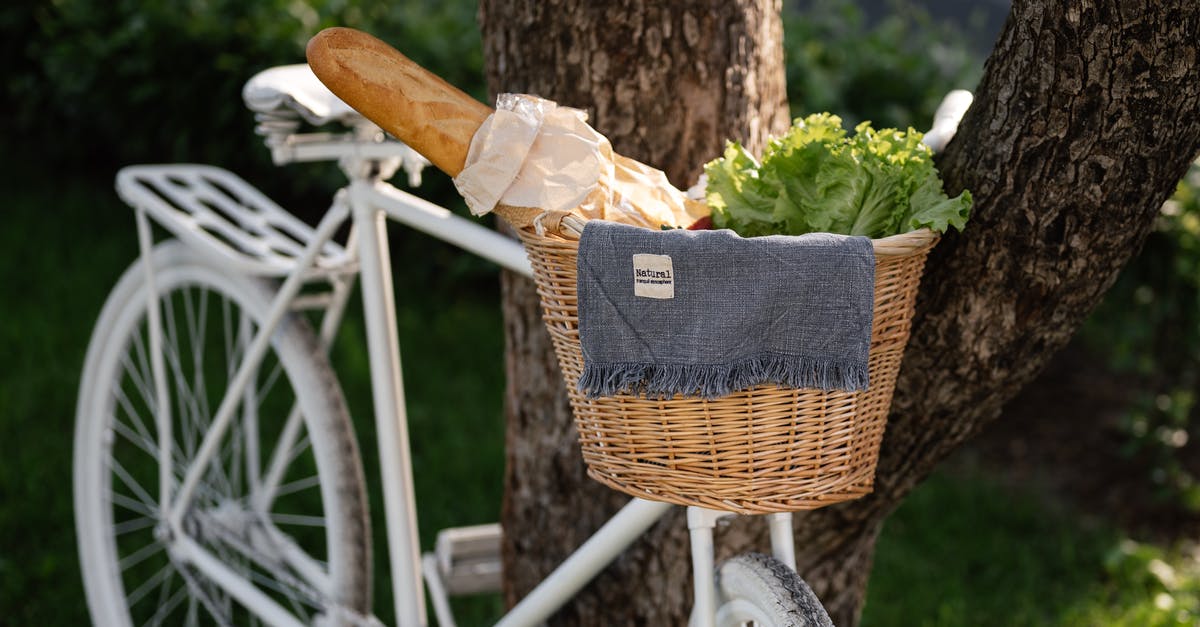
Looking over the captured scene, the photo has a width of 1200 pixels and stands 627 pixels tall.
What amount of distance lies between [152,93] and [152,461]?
70.9 inches

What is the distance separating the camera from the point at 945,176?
1.69m

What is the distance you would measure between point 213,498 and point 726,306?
2.34 meters

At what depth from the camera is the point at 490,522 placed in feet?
11.2

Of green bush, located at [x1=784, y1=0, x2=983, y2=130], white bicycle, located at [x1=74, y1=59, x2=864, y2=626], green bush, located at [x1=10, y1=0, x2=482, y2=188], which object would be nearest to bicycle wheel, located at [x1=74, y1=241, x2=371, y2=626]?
white bicycle, located at [x1=74, y1=59, x2=864, y2=626]

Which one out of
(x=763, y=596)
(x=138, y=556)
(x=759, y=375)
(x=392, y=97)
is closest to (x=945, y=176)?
(x=759, y=375)

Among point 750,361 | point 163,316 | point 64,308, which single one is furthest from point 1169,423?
point 64,308

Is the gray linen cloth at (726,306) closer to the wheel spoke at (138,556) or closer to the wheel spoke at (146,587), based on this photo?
the wheel spoke at (146,587)

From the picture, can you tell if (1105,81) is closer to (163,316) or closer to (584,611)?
(584,611)

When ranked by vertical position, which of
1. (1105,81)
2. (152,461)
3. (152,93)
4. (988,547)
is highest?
(1105,81)

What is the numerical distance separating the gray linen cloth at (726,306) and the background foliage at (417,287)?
189 cm

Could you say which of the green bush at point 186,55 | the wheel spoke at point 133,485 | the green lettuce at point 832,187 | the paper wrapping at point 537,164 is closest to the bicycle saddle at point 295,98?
the paper wrapping at point 537,164

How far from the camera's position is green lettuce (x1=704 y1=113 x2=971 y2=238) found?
4.77ft

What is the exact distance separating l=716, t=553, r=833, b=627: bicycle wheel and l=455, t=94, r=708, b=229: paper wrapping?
49cm

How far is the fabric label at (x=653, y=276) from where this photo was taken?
1.35m
